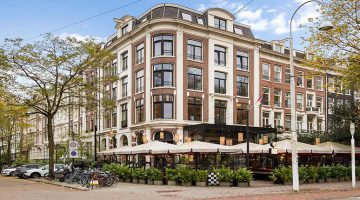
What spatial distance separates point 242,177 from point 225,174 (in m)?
0.98

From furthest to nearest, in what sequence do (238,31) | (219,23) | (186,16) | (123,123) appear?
(238,31), (123,123), (219,23), (186,16)

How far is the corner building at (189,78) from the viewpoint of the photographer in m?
46.6

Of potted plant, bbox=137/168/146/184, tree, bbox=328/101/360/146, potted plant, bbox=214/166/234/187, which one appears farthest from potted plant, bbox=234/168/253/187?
tree, bbox=328/101/360/146

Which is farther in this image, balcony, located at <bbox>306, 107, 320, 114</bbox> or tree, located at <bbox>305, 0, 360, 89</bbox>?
balcony, located at <bbox>306, 107, 320, 114</bbox>

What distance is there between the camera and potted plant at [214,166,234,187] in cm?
2581

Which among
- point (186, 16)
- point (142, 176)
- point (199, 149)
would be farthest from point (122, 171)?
point (186, 16)

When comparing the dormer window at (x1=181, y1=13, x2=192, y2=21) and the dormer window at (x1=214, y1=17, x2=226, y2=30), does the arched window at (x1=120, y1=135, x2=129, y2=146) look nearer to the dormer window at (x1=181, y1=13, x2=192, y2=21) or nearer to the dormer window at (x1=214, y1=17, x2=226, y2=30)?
the dormer window at (x1=181, y1=13, x2=192, y2=21)

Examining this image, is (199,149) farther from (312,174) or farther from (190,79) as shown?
(190,79)

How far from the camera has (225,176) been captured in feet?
85.0

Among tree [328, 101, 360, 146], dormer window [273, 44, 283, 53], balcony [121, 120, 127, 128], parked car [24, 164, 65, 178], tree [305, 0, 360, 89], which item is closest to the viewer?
tree [305, 0, 360, 89]

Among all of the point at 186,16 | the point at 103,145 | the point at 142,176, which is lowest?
the point at 142,176

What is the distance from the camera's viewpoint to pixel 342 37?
24.8 m

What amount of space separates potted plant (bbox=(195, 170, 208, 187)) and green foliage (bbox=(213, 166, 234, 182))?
0.68 m

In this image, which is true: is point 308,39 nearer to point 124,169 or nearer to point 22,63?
point 124,169
